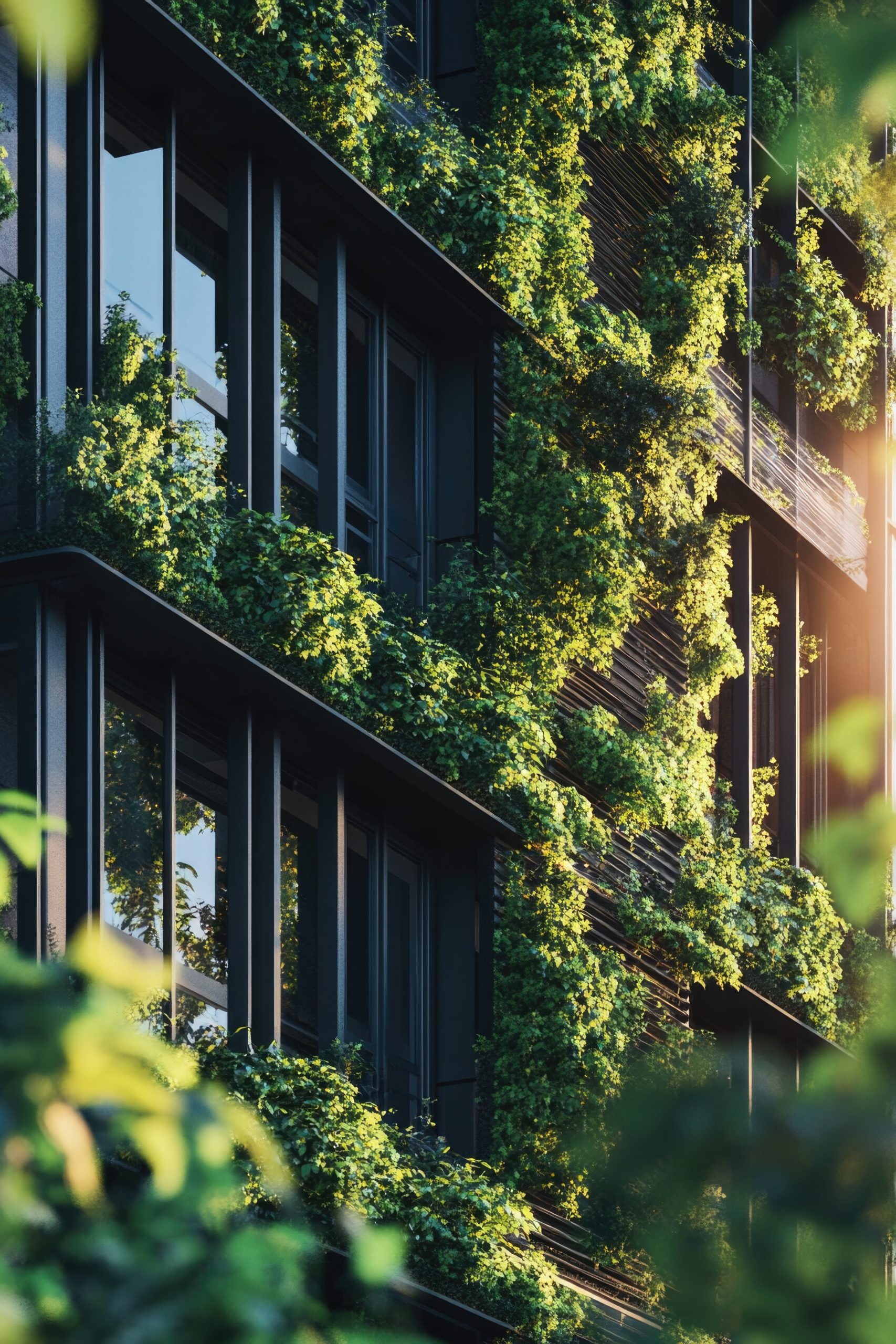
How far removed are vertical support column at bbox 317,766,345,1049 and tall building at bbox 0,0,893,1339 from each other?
0.02m

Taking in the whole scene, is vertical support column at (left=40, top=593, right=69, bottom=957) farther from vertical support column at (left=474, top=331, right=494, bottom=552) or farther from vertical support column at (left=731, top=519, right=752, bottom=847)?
vertical support column at (left=731, top=519, right=752, bottom=847)

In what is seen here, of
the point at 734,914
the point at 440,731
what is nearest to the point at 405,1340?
the point at 440,731

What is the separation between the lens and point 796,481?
24.2 m

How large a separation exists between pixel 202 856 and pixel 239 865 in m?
0.27

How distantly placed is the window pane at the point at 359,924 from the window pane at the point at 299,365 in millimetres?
2978

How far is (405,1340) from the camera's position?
204cm

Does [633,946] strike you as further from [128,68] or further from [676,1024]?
[128,68]

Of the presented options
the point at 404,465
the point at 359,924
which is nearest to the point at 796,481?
the point at 404,465

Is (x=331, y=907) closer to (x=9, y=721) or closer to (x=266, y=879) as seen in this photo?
(x=266, y=879)

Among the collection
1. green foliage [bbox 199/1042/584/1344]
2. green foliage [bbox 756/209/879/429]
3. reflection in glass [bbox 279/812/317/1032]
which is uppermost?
green foliage [bbox 756/209/879/429]

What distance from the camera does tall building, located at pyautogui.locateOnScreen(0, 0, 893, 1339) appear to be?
1295 centimetres

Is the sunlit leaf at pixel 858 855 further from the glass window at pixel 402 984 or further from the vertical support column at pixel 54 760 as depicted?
the glass window at pixel 402 984

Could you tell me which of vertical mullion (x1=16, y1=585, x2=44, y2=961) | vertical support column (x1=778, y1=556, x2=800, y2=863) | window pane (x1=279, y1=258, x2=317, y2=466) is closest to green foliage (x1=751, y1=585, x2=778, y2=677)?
vertical support column (x1=778, y1=556, x2=800, y2=863)

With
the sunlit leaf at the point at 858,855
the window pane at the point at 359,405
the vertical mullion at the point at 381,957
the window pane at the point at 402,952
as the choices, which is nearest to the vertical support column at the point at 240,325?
the window pane at the point at 359,405
